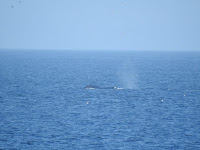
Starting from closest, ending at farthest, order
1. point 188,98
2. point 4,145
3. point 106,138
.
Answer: point 4,145 < point 106,138 < point 188,98

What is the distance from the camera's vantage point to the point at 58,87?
326 ft

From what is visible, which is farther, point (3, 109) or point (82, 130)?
point (3, 109)

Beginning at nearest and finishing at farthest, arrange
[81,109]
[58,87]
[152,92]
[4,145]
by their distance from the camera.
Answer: [4,145]
[81,109]
[152,92]
[58,87]

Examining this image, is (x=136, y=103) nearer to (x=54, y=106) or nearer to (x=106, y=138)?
(x=54, y=106)

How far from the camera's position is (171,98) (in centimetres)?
8125

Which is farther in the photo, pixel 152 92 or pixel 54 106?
pixel 152 92

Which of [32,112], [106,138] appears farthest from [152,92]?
[106,138]

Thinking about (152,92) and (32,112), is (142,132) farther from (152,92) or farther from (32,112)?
(152,92)

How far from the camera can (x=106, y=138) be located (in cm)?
4984

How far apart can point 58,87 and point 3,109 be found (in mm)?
33938

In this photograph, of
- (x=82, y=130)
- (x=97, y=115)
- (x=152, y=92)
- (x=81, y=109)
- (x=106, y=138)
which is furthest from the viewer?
(x=152, y=92)

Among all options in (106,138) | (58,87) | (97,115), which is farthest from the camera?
(58,87)

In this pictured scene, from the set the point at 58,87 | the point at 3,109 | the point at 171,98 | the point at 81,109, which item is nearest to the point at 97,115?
the point at 81,109

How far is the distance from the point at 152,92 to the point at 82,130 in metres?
40.4
